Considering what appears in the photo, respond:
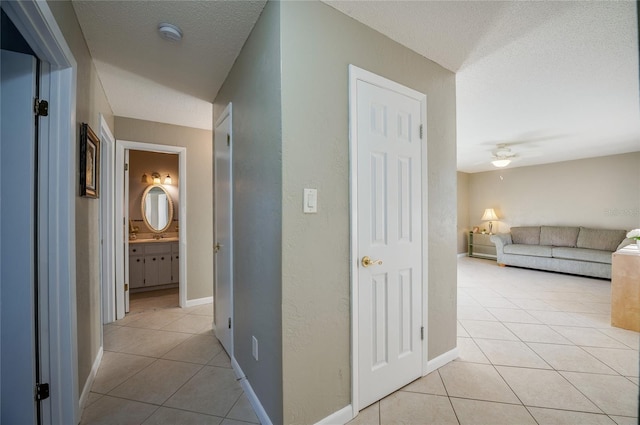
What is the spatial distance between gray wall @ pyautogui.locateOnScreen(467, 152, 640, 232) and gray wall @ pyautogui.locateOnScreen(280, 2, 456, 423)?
621 centimetres

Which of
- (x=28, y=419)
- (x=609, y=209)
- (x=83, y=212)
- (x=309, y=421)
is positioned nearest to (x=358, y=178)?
(x=309, y=421)

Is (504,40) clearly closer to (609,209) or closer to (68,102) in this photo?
(68,102)

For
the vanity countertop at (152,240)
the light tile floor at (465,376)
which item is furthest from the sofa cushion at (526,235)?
the vanity countertop at (152,240)

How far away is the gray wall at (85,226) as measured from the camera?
4.81ft

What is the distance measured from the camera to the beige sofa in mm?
4594

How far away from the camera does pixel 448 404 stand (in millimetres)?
1629

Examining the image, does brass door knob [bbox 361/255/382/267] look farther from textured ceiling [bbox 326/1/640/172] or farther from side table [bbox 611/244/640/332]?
side table [bbox 611/244/640/332]

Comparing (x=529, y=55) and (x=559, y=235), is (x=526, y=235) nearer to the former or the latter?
(x=559, y=235)

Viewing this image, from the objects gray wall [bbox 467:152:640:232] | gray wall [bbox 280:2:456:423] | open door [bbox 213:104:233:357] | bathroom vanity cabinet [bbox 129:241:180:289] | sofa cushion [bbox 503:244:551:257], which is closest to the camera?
gray wall [bbox 280:2:456:423]

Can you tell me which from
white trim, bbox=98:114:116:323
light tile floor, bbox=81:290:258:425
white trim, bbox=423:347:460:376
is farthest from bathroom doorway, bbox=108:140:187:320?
white trim, bbox=423:347:460:376

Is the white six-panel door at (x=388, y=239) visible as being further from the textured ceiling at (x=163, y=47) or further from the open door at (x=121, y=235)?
the open door at (x=121, y=235)

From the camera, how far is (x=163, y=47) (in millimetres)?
1829

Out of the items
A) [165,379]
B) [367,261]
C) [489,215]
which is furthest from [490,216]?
[165,379]

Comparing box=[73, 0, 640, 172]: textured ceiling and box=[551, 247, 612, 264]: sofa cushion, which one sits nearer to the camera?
box=[73, 0, 640, 172]: textured ceiling
